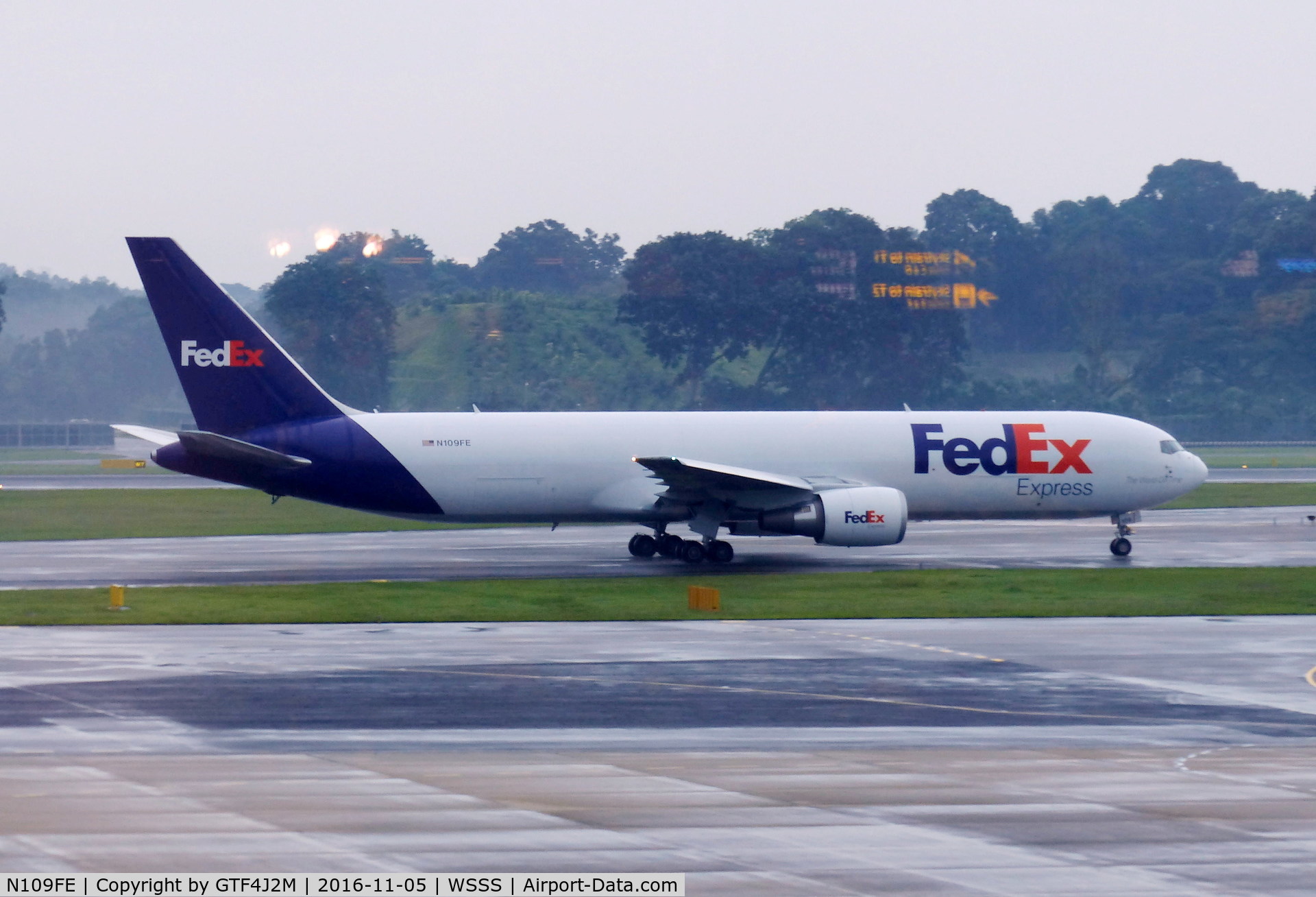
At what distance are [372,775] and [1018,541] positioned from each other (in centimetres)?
3077

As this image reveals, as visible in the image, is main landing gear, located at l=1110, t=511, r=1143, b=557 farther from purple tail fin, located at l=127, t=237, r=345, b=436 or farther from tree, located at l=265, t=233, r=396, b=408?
tree, located at l=265, t=233, r=396, b=408

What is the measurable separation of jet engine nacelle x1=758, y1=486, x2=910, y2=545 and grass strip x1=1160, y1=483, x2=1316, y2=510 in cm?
2153

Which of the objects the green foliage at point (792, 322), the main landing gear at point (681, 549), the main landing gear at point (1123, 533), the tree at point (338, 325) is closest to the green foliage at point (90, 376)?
the tree at point (338, 325)

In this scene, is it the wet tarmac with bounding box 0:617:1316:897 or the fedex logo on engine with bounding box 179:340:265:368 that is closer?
the wet tarmac with bounding box 0:617:1316:897

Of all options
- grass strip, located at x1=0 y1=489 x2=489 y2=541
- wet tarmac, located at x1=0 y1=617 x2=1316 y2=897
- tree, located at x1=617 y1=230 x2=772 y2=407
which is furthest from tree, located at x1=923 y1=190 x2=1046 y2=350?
wet tarmac, located at x1=0 y1=617 x2=1316 y2=897

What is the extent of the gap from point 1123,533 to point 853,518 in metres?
8.28

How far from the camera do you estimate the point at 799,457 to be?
36.9 m

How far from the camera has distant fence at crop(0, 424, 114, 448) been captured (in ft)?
381

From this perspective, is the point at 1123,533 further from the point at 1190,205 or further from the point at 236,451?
the point at 1190,205

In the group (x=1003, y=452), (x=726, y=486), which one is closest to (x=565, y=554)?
(x=726, y=486)

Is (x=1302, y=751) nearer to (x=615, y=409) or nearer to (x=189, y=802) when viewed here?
(x=189, y=802)

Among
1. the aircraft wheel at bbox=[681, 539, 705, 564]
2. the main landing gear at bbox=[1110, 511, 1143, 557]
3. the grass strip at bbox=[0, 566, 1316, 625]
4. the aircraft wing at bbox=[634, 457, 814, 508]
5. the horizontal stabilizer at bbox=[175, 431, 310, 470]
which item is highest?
the horizontal stabilizer at bbox=[175, 431, 310, 470]

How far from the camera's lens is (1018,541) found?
42.0 meters

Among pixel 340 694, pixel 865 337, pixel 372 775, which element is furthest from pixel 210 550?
pixel 865 337
